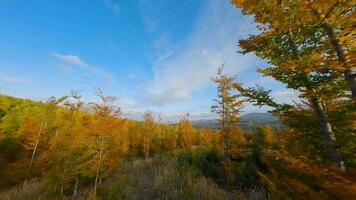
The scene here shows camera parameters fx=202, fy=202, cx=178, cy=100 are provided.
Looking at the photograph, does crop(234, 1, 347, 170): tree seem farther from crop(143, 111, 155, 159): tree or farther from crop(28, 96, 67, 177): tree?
crop(143, 111, 155, 159): tree

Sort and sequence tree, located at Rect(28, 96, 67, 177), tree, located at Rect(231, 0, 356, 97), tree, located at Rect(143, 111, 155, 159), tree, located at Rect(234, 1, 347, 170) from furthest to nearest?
tree, located at Rect(143, 111, 155, 159), tree, located at Rect(28, 96, 67, 177), tree, located at Rect(234, 1, 347, 170), tree, located at Rect(231, 0, 356, 97)

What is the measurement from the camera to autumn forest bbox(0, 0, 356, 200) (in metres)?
3.73

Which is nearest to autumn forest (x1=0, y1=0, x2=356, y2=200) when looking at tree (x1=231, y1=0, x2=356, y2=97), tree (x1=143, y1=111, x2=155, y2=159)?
tree (x1=231, y1=0, x2=356, y2=97)

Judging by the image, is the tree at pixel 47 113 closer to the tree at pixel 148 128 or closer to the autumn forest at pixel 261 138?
the autumn forest at pixel 261 138

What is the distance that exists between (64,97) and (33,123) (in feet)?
9.67

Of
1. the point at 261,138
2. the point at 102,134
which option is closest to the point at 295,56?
the point at 102,134

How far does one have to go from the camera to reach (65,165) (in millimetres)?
9586

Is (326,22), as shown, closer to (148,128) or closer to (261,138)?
(261,138)

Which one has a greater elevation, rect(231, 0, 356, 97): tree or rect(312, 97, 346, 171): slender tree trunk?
rect(231, 0, 356, 97): tree

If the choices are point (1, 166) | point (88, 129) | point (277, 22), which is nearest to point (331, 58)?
point (277, 22)

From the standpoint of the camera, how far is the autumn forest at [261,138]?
3730 mm

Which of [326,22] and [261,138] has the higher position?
[326,22]

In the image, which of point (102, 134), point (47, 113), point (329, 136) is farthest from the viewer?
point (47, 113)

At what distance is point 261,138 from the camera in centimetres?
2339
